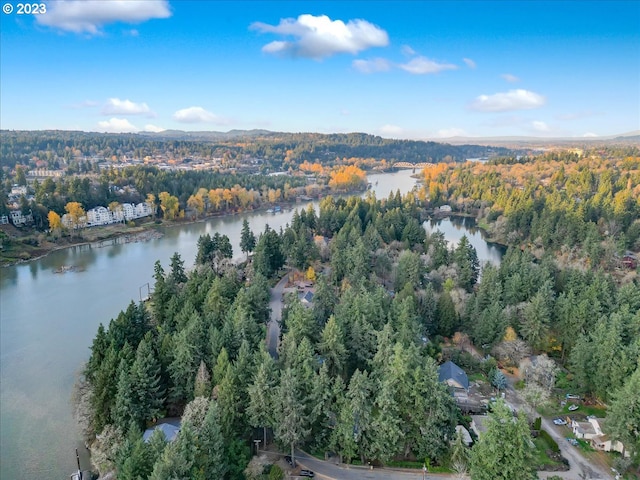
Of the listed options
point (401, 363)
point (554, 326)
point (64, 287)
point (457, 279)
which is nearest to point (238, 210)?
point (64, 287)

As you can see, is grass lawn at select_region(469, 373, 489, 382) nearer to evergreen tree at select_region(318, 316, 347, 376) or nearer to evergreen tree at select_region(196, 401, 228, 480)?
evergreen tree at select_region(318, 316, 347, 376)

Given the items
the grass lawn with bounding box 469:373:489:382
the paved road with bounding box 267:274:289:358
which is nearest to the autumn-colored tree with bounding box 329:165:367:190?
the paved road with bounding box 267:274:289:358

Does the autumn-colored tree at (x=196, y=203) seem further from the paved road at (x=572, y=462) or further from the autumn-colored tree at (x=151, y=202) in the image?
the paved road at (x=572, y=462)

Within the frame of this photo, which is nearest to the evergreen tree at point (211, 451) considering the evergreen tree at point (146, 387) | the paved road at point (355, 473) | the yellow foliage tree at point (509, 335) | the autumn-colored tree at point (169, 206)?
the paved road at point (355, 473)

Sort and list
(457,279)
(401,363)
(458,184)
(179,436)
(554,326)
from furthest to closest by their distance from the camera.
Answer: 1. (458,184)
2. (457,279)
3. (554,326)
4. (401,363)
5. (179,436)

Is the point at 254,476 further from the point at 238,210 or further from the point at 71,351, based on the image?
the point at 238,210

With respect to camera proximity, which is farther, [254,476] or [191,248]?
[191,248]

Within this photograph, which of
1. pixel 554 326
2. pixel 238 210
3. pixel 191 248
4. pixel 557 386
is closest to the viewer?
pixel 557 386
